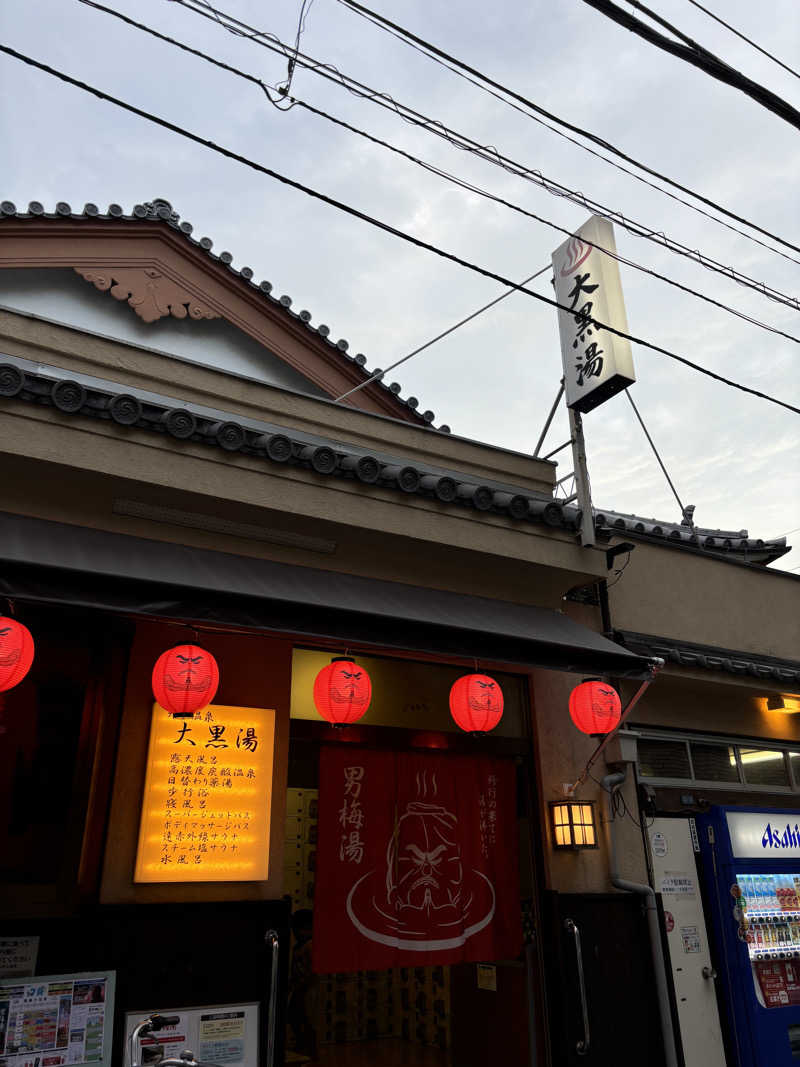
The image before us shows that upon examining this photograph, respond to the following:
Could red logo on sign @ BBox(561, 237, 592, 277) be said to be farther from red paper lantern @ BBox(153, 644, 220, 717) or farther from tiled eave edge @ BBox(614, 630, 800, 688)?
red paper lantern @ BBox(153, 644, 220, 717)

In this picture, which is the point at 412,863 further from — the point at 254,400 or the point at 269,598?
the point at 254,400

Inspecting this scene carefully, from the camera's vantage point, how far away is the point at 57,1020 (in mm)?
5301

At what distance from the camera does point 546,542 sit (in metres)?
8.20

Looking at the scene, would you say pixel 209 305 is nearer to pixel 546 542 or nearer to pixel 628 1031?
pixel 546 542

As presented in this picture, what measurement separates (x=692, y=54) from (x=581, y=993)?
7639mm

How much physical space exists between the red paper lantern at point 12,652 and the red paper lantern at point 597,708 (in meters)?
4.91

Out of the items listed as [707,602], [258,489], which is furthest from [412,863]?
[707,602]

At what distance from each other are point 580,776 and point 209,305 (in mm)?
7519

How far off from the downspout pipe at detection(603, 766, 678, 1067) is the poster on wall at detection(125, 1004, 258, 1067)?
3.93 m

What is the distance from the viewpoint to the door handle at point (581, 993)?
705 centimetres

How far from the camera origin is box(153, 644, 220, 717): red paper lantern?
5582 millimetres

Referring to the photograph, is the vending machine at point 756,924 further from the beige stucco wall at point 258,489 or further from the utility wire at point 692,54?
the utility wire at point 692,54

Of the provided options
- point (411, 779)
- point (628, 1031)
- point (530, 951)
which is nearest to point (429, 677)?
point (411, 779)

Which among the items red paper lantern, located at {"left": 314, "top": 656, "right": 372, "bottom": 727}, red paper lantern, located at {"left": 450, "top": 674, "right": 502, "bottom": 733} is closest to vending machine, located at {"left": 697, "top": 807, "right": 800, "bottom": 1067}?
red paper lantern, located at {"left": 450, "top": 674, "right": 502, "bottom": 733}
